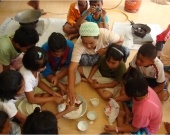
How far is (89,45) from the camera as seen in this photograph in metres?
1.50

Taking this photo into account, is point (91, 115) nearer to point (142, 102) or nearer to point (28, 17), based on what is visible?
point (142, 102)

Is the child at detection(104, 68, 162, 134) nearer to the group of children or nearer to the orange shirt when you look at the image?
the group of children

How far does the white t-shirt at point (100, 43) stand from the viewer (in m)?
1.59

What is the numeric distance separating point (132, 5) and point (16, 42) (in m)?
2.33

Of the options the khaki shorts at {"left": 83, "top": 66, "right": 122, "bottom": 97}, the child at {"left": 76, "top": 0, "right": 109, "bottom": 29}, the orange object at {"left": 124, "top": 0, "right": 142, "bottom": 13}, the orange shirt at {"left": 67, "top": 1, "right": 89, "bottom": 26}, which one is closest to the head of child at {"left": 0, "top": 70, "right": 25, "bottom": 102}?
the khaki shorts at {"left": 83, "top": 66, "right": 122, "bottom": 97}

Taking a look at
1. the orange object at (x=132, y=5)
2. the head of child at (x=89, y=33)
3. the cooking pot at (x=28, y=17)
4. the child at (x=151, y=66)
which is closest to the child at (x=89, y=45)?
the head of child at (x=89, y=33)

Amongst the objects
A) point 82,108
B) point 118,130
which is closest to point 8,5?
point 82,108

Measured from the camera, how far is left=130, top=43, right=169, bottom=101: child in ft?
4.43

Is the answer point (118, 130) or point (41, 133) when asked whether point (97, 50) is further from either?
point (41, 133)

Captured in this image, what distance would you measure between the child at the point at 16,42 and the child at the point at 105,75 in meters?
0.61

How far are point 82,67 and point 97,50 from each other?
255mm

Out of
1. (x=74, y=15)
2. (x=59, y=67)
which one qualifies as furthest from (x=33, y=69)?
(x=74, y=15)

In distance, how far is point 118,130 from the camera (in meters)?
1.31

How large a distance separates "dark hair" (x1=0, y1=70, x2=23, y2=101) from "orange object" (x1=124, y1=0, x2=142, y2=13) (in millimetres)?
2602
